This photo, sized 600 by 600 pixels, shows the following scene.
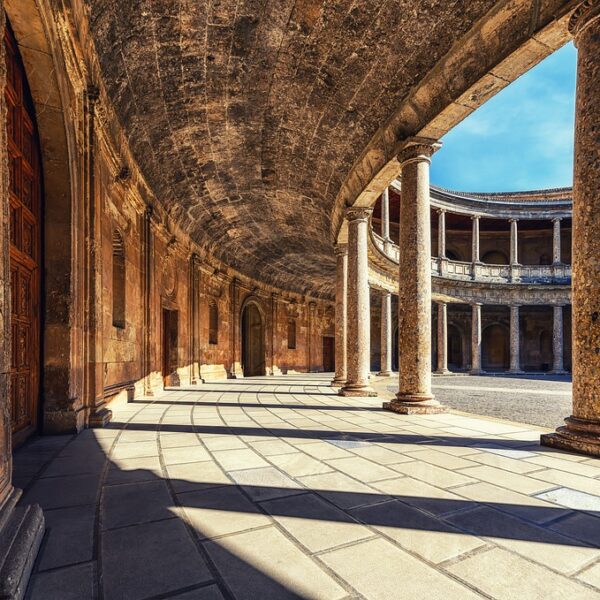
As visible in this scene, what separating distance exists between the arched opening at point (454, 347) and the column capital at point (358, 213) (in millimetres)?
20990

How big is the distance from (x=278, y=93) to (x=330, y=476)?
6.78 metres

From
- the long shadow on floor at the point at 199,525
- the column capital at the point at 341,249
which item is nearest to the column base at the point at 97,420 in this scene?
the long shadow on floor at the point at 199,525

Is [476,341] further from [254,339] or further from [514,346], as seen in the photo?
[254,339]

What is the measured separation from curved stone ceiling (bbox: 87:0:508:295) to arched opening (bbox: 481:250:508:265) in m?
20.8

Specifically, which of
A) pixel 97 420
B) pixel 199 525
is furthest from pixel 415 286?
pixel 199 525

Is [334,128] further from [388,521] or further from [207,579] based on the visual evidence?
[207,579]

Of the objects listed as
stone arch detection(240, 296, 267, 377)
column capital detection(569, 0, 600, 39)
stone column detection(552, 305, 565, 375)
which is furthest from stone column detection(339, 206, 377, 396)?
stone column detection(552, 305, 565, 375)

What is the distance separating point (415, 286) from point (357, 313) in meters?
3.09

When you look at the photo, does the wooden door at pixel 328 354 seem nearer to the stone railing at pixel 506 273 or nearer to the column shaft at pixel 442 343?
the column shaft at pixel 442 343

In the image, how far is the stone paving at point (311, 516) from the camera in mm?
1796

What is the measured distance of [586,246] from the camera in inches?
159

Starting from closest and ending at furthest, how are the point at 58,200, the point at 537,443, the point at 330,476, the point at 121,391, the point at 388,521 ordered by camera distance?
the point at 388,521, the point at 330,476, the point at 537,443, the point at 58,200, the point at 121,391

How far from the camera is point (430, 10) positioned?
536 centimetres

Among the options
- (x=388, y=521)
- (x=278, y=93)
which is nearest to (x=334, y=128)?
(x=278, y=93)
